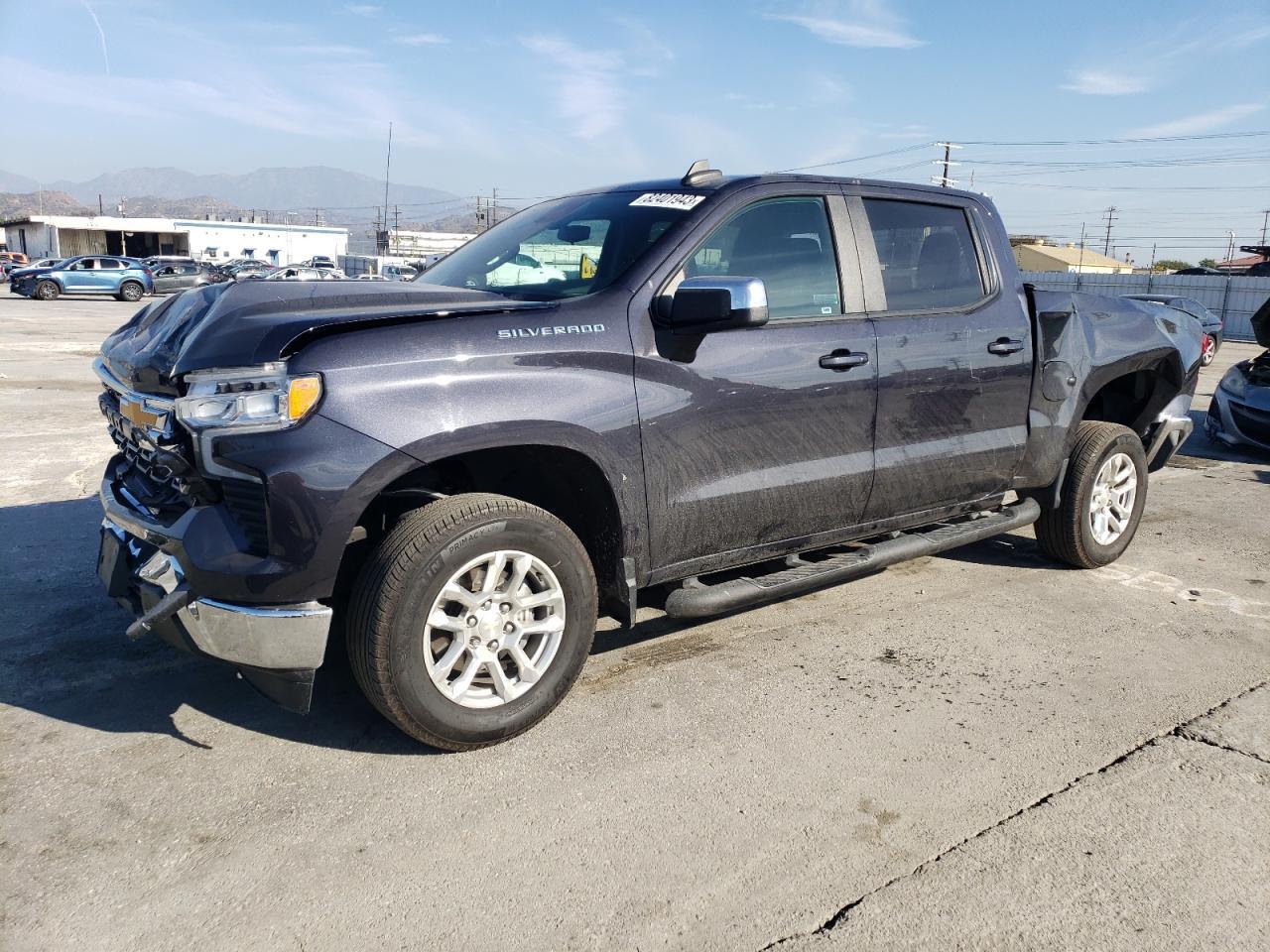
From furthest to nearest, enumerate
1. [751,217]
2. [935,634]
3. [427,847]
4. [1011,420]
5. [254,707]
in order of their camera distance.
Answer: [1011,420] → [935,634] → [751,217] → [254,707] → [427,847]

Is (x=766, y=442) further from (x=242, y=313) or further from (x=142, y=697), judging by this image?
(x=142, y=697)

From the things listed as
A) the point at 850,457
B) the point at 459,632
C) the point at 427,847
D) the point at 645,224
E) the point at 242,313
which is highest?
the point at 645,224

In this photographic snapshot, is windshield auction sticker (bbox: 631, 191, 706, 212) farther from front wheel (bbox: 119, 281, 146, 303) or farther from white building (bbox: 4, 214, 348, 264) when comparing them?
white building (bbox: 4, 214, 348, 264)

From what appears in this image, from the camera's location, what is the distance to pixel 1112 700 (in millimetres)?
3723

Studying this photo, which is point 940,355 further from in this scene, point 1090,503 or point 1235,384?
point 1235,384

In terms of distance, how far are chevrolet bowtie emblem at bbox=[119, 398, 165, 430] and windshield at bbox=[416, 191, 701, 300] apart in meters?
1.29

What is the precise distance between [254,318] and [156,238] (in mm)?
83421

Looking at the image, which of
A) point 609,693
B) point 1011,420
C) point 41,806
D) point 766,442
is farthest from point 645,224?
point 41,806

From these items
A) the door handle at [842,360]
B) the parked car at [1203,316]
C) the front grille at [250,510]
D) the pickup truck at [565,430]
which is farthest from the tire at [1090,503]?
the parked car at [1203,316]

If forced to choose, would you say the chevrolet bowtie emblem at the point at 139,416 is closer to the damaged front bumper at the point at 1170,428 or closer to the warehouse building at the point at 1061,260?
the damaged front bumper at the point at 1170,428

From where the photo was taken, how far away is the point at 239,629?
2857 millimetres

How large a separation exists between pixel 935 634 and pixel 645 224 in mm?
2218

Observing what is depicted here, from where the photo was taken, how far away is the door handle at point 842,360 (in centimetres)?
386

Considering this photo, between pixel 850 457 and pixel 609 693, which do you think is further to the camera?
pixel 850 457
